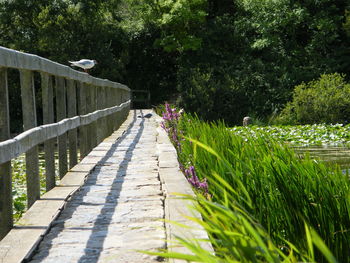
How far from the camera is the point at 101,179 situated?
5820mm

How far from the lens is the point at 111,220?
158 inches

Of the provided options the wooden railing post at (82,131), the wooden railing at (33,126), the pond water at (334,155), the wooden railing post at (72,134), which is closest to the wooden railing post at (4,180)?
the wooden railing at (33,126)

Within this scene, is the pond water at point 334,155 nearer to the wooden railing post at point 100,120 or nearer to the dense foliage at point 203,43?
the wooden railing post at point 100,120

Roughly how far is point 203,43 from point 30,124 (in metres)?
25.8

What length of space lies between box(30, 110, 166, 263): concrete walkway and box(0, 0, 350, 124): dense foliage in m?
17.3

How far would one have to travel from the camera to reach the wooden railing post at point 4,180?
3.74 metres

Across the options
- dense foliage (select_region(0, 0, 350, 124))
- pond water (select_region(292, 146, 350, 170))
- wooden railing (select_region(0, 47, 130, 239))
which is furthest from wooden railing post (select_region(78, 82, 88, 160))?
dense foliage (select_region(0, 0, 350, 124))

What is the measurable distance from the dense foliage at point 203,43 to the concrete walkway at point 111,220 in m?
17.3

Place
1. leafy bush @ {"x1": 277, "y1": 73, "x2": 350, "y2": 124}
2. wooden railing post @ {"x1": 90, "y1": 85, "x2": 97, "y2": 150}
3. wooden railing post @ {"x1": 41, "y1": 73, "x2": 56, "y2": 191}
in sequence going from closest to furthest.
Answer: wooden railing post @ {"x1": 41, "y1": 73, "x2": 56, "y2": 191}
wooden railing post @ {"x1": 90, "y1": 85, "x2": 97, "y2": 150}
leafy bush @ {"x1": 277, "y1": 73, "x2": 350, "y2": 124}

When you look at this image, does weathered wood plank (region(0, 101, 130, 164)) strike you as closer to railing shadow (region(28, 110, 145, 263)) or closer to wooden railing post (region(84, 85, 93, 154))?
railing shadow (region(28, 110, 145, 263))

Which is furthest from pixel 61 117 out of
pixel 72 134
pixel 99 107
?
pixel 99 107

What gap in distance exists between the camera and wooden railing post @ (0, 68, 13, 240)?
3.74m

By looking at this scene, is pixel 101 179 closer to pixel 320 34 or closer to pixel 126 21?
pixel 320 34

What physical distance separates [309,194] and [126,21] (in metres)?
29.5
